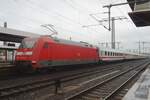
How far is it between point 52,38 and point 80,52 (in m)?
5.62

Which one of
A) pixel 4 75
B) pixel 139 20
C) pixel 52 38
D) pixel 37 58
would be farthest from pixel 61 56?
pixel 139 20

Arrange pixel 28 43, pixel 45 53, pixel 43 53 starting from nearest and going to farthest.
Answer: pixel 43 53
pixel 45 53
pixel 28 43

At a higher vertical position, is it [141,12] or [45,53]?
[141,12]

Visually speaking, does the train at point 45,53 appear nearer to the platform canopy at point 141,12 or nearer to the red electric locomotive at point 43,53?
the red electric locomotive at point 43,53

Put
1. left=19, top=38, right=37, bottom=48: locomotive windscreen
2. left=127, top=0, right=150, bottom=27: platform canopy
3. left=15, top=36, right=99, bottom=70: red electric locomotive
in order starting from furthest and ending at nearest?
left=19, top=38, right=37, bottom=48: locomotive windscreen, left=15, top=36, right=99, bottom=70: red electric locomotive, left=127, top=0, right=150, bottom=27: platform canopy

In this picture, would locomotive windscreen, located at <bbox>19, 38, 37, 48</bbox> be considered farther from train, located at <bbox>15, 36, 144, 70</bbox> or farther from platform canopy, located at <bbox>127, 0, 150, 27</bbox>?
platform canopy, located at <bbox>127, 0, 150, 27</bbox>

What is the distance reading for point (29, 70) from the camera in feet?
51.0

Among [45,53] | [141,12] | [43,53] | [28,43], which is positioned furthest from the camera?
[28,43]

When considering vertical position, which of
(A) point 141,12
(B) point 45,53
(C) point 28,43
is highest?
(A) point 141,12

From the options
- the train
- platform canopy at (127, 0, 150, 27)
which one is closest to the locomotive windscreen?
the train

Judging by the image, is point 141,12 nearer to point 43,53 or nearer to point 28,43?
point 43,53

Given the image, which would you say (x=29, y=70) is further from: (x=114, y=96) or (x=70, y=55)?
(x=114, y=96)

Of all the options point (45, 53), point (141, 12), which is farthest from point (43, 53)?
point (141, 12)

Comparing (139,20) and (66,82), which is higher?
(139,20)
